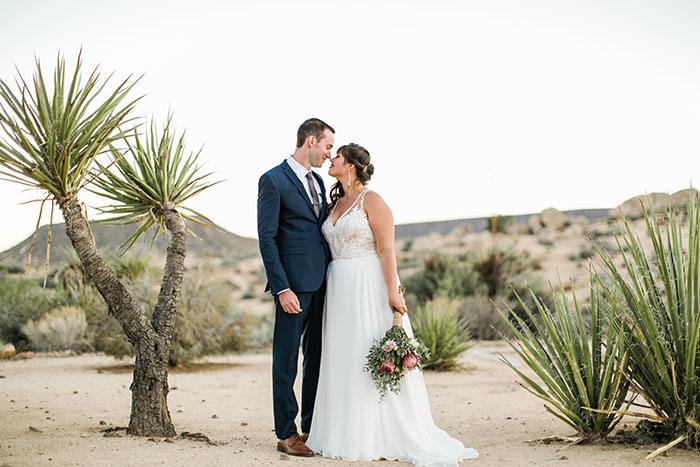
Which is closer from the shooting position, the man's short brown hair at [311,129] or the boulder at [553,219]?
the man's short brown hair at [311,129]

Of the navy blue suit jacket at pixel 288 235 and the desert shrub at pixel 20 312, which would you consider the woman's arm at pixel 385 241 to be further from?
the desert shrub at pixel 20 312

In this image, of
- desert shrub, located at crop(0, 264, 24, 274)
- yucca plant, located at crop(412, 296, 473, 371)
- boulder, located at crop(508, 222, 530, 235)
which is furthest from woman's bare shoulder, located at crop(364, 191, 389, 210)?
boulder, located at crop(508, 222, 530, 235)

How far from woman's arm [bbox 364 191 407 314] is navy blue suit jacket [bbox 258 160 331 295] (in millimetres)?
468

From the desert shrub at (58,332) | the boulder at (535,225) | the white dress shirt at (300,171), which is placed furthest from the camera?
the boulder at (535,225)

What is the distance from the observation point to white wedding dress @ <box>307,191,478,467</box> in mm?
5012

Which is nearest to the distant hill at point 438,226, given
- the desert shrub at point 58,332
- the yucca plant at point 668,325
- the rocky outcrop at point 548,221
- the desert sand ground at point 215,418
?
the rocky outcrop at point 548,221

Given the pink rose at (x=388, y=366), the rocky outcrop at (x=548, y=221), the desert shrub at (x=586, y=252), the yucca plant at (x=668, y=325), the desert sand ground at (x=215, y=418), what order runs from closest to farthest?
1. the yucca plant at (x=668, y=325)
2. the desert sand ground at (x=215, y=418)
3. the pink rose at (x=388, y=366)
4. the desert shrub at (x=586, y=252)
5. the rocky outcrop at (x=548, y=221)

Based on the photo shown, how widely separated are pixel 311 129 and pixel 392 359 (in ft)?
6.67

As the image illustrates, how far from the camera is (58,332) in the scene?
46.9 feet

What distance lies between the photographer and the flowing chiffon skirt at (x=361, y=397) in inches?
197

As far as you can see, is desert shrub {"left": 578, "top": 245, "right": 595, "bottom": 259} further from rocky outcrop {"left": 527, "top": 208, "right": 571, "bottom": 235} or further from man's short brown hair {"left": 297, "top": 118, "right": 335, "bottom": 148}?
man's short brown hair {"left": 297, "top": 118, "right": 335, "bottom": 148}

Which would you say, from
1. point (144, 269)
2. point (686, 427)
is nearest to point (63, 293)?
point (144, 269)

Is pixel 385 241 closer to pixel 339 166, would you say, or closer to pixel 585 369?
pixel 339 166

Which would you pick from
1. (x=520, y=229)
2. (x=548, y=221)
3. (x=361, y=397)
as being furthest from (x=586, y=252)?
(x=361, y=397)
